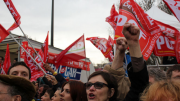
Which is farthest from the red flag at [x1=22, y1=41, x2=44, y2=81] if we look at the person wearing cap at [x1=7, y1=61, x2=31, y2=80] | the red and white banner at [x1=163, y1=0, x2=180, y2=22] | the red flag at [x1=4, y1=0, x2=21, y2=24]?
the red and white banner at [x1=163, y1=0, x2=180, y2=22]

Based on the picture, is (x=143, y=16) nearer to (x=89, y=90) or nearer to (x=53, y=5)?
(x=89, y=90)

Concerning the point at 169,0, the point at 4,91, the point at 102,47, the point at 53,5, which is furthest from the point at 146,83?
the point at 53,5

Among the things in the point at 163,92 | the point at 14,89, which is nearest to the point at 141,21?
the point at 163,92

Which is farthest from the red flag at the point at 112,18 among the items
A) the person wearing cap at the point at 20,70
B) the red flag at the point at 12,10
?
the person wearing cap at the point at 20,70

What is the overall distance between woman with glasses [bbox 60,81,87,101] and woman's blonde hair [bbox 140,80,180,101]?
1.40m

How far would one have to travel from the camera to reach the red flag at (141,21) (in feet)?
11.2

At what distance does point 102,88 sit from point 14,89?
0.97 metres

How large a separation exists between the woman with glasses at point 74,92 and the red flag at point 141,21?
1.50 metres

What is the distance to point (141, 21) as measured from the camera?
11.5 feet

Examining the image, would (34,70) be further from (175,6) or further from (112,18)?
(175,6)

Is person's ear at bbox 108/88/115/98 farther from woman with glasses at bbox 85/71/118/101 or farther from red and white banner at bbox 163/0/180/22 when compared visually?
red and white banner at bbox 163/0/180/22

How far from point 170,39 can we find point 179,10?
675mm

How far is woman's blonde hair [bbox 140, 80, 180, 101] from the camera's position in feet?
4.20

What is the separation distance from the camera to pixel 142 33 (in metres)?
3.42
